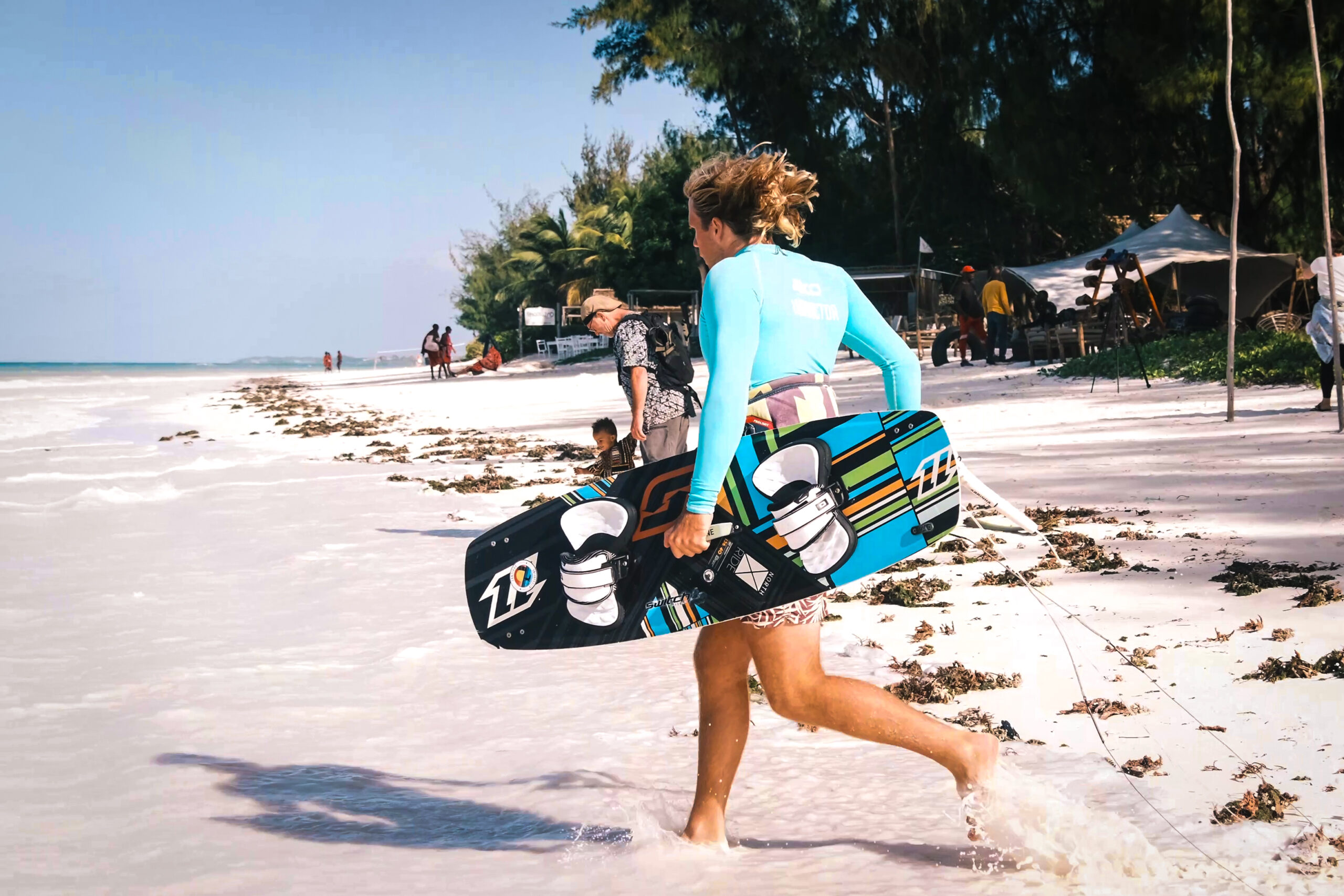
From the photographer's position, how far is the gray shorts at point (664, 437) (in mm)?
6824

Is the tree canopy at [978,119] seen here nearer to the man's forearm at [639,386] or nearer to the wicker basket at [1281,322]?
the wicker basket at [1281,322]

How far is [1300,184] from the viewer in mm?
26016

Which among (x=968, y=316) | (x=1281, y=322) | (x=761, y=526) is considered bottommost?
(x=761, y=526)

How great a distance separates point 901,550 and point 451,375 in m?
41.8

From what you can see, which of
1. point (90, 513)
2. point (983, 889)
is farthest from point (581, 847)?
point (90, 513)

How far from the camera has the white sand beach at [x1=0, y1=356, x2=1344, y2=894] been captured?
313cm

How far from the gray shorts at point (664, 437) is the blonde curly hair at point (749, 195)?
12.7 feet

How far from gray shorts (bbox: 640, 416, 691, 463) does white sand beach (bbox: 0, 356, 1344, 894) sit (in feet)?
4.71

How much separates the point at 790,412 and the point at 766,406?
2.4 inches

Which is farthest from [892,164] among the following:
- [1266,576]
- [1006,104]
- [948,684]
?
[948,684]

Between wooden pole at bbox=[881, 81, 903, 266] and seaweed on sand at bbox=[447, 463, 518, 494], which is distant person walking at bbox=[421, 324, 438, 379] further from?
seaweed on sand at bbox=[447, 463, 518, 494]

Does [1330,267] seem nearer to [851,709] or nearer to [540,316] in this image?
[851,709]

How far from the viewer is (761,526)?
294 cm

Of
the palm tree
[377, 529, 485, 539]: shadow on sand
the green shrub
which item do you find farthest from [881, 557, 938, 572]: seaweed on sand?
the palm tree
